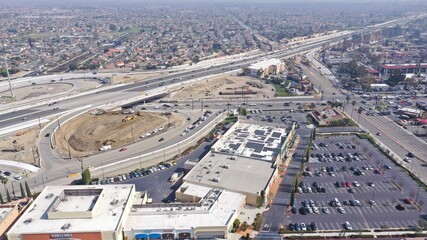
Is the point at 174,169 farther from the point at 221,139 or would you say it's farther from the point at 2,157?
the point at 2,157

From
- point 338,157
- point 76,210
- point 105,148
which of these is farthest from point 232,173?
point 105,148

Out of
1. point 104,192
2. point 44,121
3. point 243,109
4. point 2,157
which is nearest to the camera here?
point 104,192

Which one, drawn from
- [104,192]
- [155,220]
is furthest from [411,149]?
[104,192]

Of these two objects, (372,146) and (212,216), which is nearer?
(212,216)

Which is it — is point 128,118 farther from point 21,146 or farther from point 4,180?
point 4,180

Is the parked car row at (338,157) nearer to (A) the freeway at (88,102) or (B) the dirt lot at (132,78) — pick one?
(A) the freeway at (88,102)

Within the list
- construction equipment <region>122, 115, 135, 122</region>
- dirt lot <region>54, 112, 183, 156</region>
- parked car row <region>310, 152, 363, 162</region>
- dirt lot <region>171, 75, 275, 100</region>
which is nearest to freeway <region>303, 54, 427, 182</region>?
parked car row <region>310, 152, 363, 162</region>

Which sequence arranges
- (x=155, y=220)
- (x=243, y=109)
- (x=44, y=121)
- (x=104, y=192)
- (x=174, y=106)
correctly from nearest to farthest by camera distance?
(x=155, y=220) < (x=104, y=192) < (x=44, y=121) < (x=243, y=109) < (x=174, y=106)
